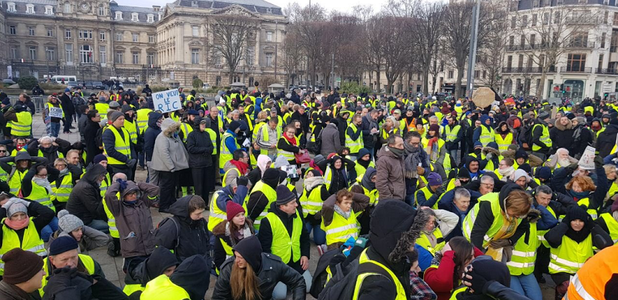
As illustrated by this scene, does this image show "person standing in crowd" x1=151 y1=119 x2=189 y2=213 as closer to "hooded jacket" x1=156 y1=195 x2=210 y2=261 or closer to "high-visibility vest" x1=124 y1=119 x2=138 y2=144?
"high-visibility vest" x1=124 y1=119 x2=138 y2=144

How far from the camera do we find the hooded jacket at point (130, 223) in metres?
5.75

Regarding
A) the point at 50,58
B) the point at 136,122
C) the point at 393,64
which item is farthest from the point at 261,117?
the point at 50,58

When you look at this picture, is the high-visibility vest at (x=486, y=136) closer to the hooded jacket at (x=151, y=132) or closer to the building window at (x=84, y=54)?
the hooded jacket at (x=151, y=132)

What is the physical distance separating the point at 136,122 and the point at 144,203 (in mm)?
5894

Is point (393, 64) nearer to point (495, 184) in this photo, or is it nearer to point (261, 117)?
point (261, 117)

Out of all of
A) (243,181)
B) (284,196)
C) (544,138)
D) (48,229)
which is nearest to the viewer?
(284,196)

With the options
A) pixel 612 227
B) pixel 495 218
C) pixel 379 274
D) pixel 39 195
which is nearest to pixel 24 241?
pixel 39 195

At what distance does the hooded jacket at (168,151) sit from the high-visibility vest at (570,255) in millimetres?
6152

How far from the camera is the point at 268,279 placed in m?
4.10

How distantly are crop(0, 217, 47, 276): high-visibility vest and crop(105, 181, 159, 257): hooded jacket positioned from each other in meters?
0.85

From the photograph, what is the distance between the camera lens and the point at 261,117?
11.7 meters

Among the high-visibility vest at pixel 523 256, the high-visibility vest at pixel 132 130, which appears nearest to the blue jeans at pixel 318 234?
the high-visibility vest at pixel 523 256

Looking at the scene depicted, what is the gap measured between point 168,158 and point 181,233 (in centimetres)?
360

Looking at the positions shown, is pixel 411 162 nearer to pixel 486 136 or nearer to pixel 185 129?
pixel 486 136
